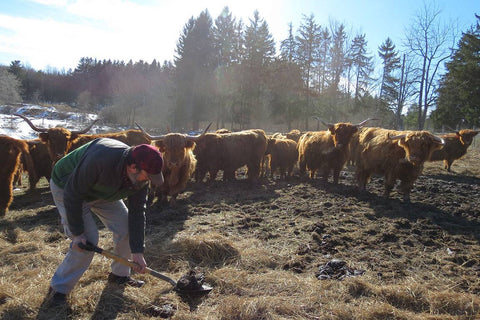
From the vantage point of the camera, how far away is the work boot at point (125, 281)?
11.8 feet

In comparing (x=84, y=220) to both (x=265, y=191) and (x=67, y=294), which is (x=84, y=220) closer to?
(x=67, y=294)

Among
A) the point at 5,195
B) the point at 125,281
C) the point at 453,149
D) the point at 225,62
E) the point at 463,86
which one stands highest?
the point at 225,62

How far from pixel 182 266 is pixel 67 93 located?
224 ft

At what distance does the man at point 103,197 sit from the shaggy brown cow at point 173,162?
3.36 meters

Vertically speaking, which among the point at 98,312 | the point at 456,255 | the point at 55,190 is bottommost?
the point at 98,312

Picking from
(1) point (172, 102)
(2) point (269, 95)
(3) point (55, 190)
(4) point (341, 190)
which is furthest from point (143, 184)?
(1) point (172, 102)

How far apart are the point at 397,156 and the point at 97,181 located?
6771mm

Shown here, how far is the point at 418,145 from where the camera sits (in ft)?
23.3

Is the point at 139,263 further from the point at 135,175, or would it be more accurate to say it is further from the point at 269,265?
the point at 269,265

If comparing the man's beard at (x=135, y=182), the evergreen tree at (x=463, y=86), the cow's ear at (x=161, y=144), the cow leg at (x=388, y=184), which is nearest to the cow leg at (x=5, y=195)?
the cow's ear at (x=161, y=144)

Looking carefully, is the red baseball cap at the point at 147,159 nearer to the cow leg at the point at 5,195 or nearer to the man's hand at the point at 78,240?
the man's hand at the point at 78,240

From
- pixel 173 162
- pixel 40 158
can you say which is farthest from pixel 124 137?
pixel 173 162

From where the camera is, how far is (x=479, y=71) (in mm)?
25984

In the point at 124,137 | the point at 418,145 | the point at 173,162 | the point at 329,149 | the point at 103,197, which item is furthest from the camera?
the point at 329,149
